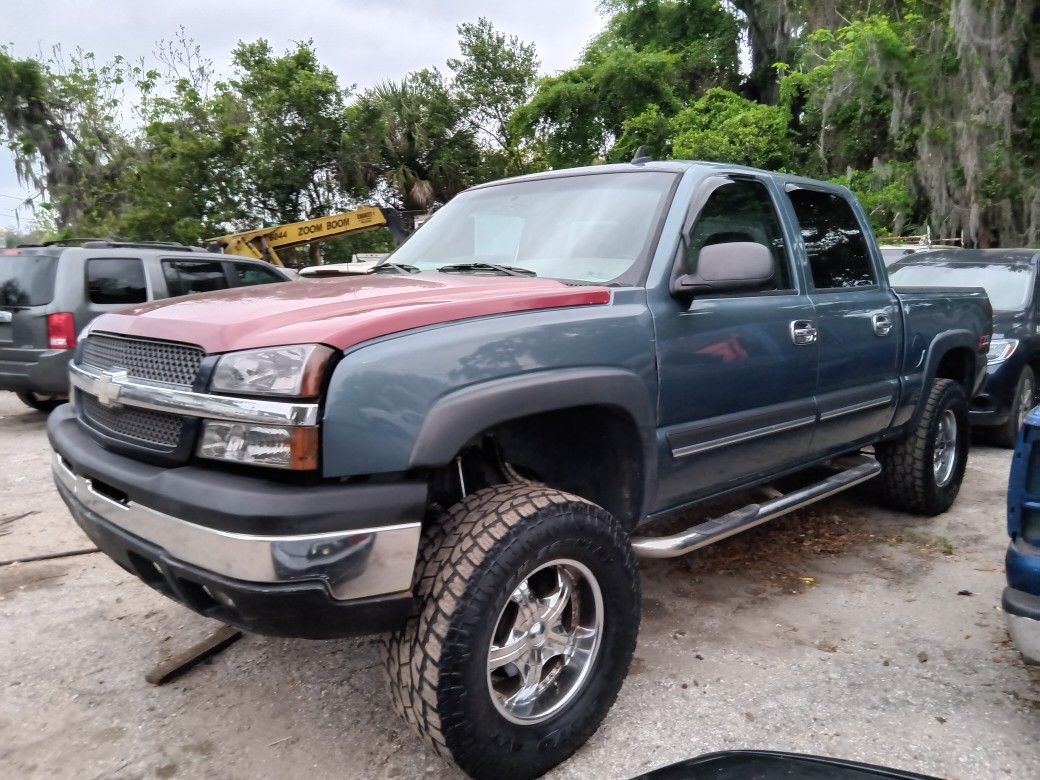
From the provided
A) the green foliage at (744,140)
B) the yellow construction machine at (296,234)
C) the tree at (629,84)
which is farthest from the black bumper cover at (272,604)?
the tree at (629,84)

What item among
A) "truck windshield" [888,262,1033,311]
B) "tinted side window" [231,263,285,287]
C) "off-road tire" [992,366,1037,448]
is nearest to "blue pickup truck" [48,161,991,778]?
"off-road tire" [992,366,1037,448]

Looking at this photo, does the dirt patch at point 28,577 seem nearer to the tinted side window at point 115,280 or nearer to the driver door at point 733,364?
the driver door at point 733,364

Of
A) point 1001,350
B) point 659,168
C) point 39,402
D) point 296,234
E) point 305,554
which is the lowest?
point 39,402

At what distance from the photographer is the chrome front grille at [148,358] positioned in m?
2.27

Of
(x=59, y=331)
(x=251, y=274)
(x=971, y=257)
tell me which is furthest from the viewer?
(x=251, y=274)

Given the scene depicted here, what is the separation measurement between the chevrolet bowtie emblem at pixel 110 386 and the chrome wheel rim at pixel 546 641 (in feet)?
4.30

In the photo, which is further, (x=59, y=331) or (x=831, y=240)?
(x=59, y=331)

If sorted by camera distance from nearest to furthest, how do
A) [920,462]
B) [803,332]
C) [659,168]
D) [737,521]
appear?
1. [737,521]
2. [659,168]
3. [803,332]
4. [920,462]

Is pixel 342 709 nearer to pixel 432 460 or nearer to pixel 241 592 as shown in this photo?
pixel 241 592

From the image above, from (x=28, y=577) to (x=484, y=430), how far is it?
299 centimetres

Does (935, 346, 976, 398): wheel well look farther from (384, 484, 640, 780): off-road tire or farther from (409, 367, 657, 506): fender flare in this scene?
(384, 484, 640, 780): off-road tire

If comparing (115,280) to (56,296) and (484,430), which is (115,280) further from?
(484,430)

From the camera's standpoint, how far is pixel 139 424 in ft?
7.83

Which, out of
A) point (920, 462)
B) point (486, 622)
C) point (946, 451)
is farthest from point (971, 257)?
point (486, 622)
